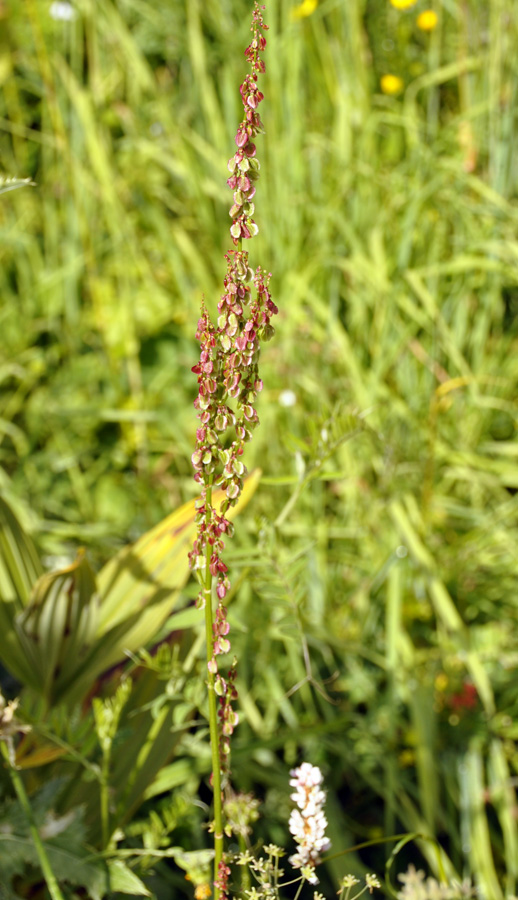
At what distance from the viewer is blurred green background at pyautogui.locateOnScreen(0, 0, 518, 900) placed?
5.06ft

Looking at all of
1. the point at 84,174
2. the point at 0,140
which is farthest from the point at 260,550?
the point at 0,140

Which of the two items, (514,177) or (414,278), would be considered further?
(514,177)

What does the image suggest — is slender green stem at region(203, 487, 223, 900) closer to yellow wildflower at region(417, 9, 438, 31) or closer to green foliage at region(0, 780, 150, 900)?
green foliage at region(0, 780, 150, 900)

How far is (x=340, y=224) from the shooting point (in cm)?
186

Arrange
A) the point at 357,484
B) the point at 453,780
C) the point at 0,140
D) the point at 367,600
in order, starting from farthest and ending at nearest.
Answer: the point at 0,140 → the point at 357,484 → the point at 367,600 → the point at 453,780

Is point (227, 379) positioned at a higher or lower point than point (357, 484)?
higher

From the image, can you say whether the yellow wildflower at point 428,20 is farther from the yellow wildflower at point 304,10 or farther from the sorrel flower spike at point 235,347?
the sorrel flower spike at point 235,347

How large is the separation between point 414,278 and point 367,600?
0.65 metres

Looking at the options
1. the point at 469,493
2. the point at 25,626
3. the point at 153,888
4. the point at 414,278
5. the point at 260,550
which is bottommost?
the point at 153,888

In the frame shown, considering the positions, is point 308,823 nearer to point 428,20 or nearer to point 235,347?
point 235,347

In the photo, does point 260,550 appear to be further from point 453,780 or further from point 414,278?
point 414,278

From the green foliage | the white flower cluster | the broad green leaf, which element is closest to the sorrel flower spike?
the white flower cluster

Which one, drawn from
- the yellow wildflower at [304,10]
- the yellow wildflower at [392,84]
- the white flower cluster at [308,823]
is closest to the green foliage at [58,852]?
the white flower cluster at [308,823]

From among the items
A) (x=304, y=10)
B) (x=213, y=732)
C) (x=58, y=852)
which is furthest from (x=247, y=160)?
(x=304, y=10)
